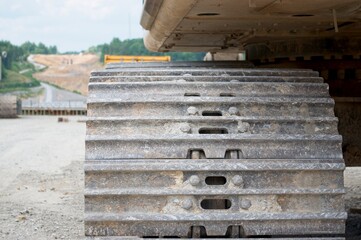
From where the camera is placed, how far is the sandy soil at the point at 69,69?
61.7m

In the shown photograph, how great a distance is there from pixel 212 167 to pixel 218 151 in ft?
0.49

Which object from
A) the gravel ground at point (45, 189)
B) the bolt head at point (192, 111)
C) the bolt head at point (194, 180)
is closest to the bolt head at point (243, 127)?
the bolt head at point (192, 111)

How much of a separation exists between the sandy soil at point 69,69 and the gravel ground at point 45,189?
137 ft

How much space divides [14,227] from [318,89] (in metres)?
3.63

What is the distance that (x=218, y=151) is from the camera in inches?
138

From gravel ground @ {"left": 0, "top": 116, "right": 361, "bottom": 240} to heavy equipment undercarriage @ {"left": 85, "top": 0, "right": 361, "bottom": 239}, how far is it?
2.37 meters

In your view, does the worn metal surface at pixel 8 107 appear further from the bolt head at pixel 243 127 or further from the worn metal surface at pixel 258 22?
the bolt head at pixel 243 127

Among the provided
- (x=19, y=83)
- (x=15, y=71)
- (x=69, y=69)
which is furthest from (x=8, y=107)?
(x=69, y=69)

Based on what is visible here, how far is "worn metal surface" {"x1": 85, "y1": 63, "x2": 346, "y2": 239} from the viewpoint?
11.0 ft

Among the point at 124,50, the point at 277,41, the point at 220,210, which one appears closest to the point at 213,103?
the point at 220,210

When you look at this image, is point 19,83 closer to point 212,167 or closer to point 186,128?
point 186,128

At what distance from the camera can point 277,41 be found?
548 centimetres

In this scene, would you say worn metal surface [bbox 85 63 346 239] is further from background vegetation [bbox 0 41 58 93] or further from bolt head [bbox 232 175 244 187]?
background vegetation [bbox 0 41 58 93]

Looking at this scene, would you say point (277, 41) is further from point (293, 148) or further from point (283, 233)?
point (283, 233)
